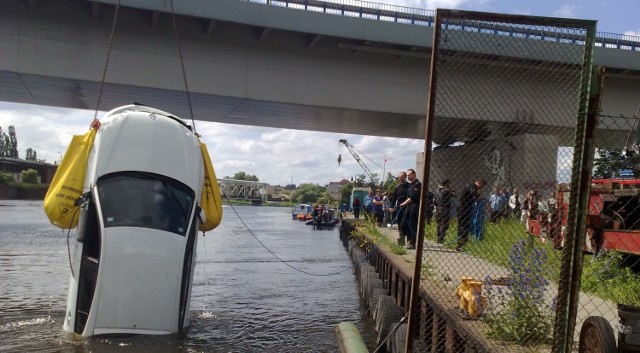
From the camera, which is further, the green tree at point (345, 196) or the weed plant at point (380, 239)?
the green tree at point (345, 196)

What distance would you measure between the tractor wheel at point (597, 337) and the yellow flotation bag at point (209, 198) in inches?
211

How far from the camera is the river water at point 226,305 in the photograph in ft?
25.7

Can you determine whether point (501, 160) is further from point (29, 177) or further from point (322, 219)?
point (29, 177)

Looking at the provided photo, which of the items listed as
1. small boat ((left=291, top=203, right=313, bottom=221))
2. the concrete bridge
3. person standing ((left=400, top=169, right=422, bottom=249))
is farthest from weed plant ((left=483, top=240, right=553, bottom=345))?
small boat ((left=291, top=203, right=313, bottom=221))

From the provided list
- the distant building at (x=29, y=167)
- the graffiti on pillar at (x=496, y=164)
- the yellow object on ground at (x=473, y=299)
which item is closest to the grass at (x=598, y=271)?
the yellow object on ground at (x=473, y=299)

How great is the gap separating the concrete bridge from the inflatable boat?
927 cm

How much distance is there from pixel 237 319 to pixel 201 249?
41.8 feet

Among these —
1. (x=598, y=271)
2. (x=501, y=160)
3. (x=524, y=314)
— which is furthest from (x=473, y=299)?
(x=501, y=160)

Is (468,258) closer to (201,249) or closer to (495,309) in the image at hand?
(495,309)

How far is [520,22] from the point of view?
176 inches

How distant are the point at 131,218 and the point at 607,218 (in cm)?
569

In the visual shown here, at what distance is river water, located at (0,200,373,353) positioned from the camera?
7.85m

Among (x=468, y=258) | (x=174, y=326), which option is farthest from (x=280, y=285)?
(x=174, y=326)

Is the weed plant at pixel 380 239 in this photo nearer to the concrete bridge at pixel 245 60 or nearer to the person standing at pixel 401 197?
the person standing at pixel 401 197
